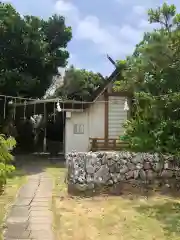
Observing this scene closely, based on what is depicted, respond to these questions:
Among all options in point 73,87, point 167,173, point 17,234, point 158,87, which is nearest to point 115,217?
point 17,234

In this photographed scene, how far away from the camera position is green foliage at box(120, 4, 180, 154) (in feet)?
35.4

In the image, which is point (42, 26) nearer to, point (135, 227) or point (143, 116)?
point (143, 116)

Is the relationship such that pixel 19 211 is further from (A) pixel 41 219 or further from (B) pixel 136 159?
(B) pixel 136 159

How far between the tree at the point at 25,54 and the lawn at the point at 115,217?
29.8 ft

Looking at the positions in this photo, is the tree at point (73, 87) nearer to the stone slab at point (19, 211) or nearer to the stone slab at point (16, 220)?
the stone slab at point (19, 211)

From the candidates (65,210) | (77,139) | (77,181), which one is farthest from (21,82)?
(65,210)

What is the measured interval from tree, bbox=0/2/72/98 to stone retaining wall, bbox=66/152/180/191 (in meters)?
8.82

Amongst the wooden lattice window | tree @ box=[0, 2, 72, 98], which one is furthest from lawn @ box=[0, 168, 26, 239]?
tree @ box=[0, 2, 72, 98]

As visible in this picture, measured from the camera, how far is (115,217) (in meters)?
8.56

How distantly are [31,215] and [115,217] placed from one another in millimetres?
2016

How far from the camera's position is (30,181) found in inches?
510

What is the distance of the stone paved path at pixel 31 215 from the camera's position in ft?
22.7

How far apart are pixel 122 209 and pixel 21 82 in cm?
1145

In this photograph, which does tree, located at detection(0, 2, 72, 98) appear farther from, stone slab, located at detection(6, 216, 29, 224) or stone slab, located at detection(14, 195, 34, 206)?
stone slab, located at detection(6, 216, 29, 224)
